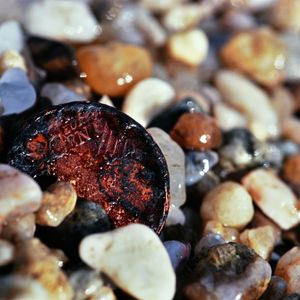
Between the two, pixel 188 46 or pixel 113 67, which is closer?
pixel 113 67

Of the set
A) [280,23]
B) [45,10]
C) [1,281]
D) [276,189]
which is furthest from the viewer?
[280,23]

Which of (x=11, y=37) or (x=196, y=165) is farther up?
(x=11, y=37)

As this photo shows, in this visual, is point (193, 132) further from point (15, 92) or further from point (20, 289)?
point (20, 289)

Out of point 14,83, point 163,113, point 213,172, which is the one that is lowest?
point 213,172

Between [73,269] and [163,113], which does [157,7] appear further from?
[73,269]

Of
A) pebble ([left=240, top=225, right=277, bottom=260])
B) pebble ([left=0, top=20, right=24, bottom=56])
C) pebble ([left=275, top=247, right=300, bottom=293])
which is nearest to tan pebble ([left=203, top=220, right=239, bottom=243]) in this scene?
pebble ([left=240, top=225, right=277, bottom=260])

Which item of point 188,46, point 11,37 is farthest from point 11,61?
point 188,46

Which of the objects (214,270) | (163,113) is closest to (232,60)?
(163,113)
